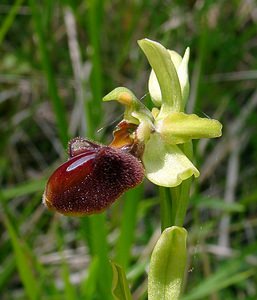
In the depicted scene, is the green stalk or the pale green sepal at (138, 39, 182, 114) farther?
the green stalk

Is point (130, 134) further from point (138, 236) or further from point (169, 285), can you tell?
point (138, 236)

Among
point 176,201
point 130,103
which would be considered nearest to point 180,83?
point 130,103

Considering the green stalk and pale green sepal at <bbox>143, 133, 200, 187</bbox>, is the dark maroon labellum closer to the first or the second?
pale green sepal at <bbox>143, 133, 200, 187</bbox>

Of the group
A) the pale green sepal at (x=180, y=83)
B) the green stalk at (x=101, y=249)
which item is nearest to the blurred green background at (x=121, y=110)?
the green stalk at (x=101, y=249)

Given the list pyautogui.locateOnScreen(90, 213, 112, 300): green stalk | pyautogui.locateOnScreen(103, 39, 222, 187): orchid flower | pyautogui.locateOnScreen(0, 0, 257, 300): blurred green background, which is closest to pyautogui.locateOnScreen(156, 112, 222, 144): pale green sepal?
pyautogui.locateOnScreen(103, 39, 222, 187): orchid flower

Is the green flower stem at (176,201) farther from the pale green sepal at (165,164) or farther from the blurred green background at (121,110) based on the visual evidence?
the blurred green background at (121,110)

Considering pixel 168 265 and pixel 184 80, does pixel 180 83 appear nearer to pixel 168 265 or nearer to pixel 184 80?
pixel 184 80
